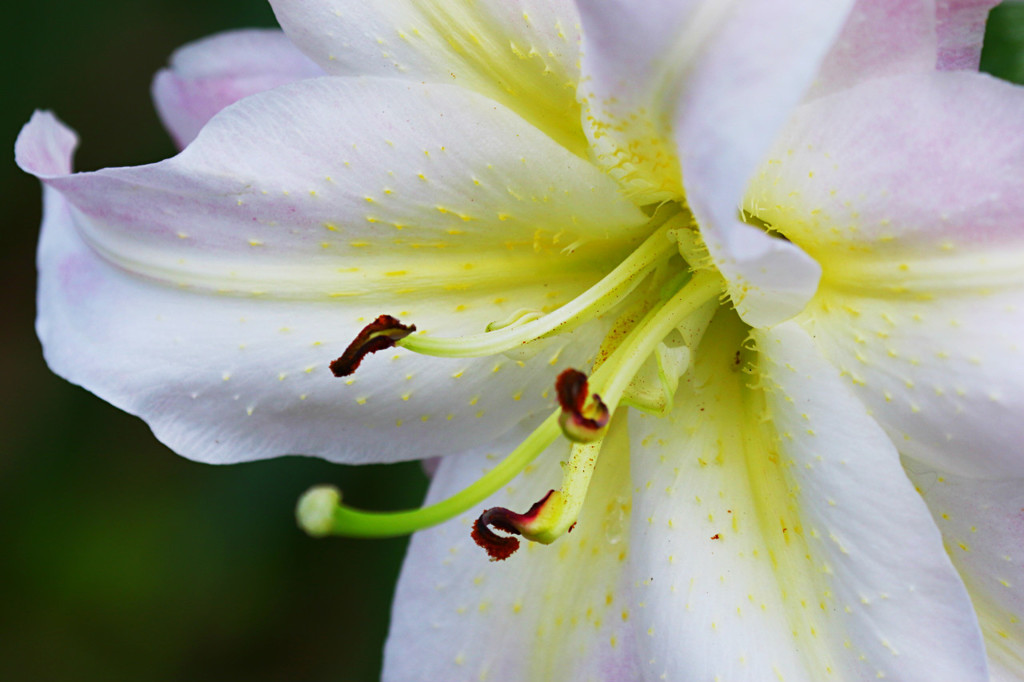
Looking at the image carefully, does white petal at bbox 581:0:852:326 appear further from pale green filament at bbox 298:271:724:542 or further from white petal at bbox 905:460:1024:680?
white petal at bbox 905:460:1024:680

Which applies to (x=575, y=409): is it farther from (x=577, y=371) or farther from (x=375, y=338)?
(x=375, y=338)

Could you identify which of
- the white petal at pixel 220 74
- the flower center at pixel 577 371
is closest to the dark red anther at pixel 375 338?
the flower center at pixel 577 371

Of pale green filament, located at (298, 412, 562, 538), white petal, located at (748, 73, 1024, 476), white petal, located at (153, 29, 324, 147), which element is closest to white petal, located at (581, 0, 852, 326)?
white petal, located at (748, 73, 1024, 476)

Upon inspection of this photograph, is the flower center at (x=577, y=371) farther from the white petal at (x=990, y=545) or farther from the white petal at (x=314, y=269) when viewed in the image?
the white petal at (x=990, y=545)

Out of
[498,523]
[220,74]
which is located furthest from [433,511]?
[220,74]

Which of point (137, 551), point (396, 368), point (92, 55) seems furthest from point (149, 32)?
point (396, 368)
